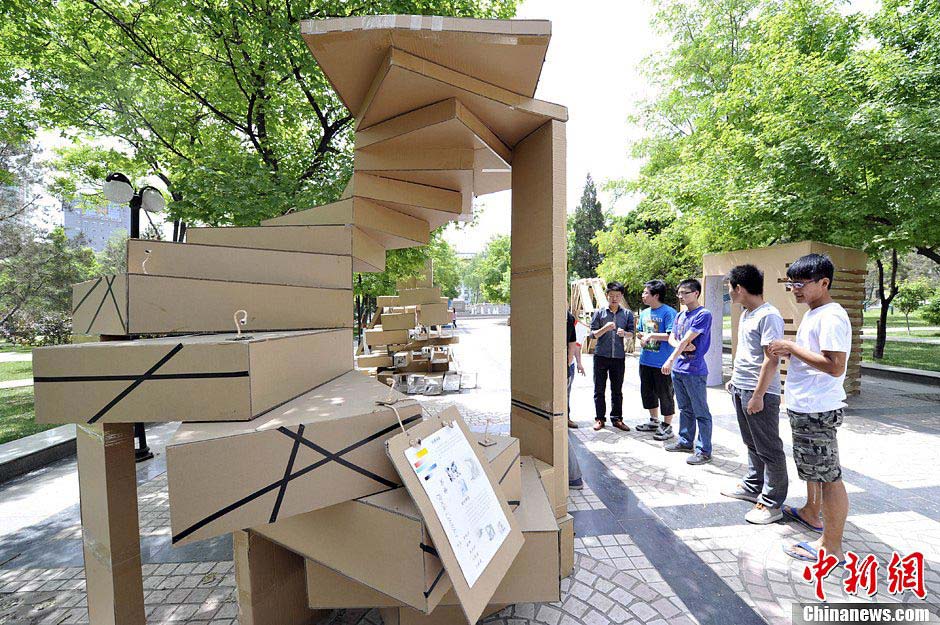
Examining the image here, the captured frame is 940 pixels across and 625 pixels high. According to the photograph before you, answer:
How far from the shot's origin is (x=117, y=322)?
1646 mm

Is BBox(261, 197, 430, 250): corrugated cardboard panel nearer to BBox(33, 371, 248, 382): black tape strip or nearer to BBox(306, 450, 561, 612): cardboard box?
BBox(33, 371, 248, 382): black tape strip

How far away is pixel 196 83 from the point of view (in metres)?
6.01

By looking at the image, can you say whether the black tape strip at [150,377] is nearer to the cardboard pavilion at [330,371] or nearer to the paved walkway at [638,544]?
the cardboard pavilion at [330,371]

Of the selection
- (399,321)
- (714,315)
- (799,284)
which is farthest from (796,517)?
(399,321)

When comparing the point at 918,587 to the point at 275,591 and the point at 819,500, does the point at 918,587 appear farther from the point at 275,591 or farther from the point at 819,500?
the point at 275,591

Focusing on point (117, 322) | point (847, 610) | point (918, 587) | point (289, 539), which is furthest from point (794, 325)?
point (117, 322)

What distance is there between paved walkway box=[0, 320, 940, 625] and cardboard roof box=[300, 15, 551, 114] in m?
2.44

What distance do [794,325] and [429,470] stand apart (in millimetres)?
7413

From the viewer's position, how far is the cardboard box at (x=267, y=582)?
5.82 ft

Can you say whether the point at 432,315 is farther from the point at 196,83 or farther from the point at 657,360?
the point at 196,83

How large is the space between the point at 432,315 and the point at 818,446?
20.7ft

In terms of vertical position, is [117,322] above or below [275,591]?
above

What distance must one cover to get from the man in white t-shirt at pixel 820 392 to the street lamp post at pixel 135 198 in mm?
5899

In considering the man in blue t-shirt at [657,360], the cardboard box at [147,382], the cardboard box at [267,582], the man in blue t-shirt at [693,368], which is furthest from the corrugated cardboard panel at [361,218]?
the man in blue t-shirt at [657,360]
